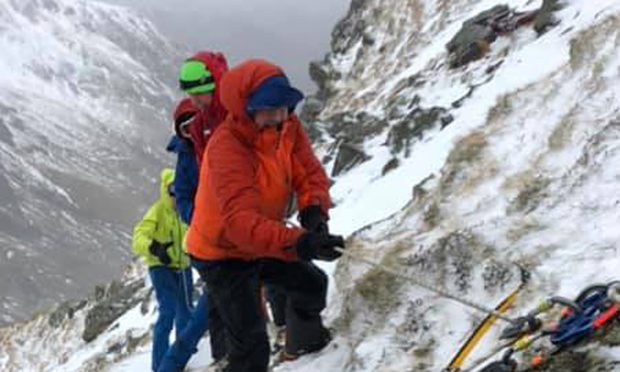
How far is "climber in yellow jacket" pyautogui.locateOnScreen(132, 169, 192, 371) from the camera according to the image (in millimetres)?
10844

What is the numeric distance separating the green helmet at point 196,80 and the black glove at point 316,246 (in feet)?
8.46

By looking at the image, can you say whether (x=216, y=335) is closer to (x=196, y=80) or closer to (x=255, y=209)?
(x=196, y=80)

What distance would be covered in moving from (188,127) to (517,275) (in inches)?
145

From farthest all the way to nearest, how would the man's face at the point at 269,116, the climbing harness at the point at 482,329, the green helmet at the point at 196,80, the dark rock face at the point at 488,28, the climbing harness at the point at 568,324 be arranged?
the dark rock face at the point at 488,28 → the green helmet at the point at 196,80 → the climbing harness at the point at 482,329 → the man's face at the point at 269,116 → the climbing harness at the point at 568,324

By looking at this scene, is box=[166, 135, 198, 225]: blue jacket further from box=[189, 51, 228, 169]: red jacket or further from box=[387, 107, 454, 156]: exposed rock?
box=[387, 107, 454, 156]: exposed rock

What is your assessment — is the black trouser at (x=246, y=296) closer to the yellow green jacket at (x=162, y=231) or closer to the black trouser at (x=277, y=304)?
the black trouser at (x=277, y=304)

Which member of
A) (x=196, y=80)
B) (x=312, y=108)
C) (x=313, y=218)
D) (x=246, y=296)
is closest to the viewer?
(x=246, y=296)

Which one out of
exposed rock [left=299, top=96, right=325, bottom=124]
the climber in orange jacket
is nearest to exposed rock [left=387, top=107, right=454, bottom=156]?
the climber in orange jacket

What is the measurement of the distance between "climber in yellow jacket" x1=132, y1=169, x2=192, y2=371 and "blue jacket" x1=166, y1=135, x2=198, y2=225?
1443mm

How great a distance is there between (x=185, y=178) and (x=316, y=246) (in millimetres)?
2872

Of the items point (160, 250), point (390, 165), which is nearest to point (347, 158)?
point (390, 165)

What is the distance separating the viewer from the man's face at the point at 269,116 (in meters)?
6.77

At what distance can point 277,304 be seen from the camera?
9703 mm

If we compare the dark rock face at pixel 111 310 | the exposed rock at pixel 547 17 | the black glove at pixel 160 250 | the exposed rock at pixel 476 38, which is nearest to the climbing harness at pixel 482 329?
the black glove at pixel 160 250
